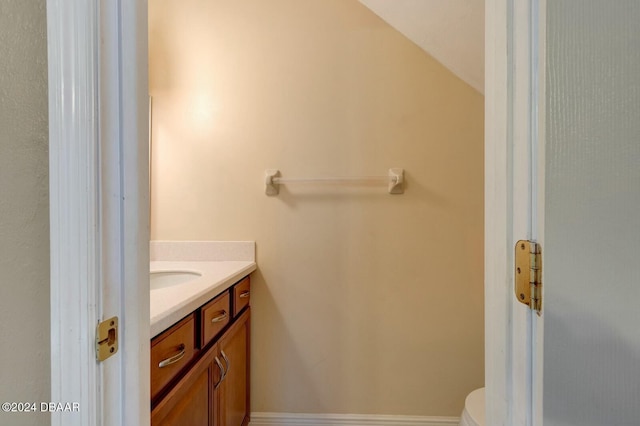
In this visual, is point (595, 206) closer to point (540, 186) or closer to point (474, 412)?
point (540, 186)

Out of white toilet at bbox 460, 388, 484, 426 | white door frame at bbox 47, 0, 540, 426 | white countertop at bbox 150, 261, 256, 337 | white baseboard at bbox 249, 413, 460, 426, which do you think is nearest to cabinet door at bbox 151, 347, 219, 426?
white countertop at bbox 150, 261, 256, 337

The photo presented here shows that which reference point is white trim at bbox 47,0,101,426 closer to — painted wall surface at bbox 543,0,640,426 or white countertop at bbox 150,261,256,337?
white countertop at bbox 150,261,256,337

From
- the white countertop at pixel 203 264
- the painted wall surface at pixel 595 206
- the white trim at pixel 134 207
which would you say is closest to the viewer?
the painted wall surface at pixel 595 206

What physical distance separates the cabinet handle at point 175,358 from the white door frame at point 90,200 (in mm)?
279

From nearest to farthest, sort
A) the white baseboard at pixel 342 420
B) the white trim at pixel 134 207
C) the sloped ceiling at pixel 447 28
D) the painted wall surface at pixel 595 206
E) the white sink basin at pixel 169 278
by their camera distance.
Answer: the painted wall surface at pixel 595 206, the white trim at pixel 134 207, the sloped ceiling at pixel 447 28, the white sink basin at pixel 169 278, the white baseboard at pixel 342 420

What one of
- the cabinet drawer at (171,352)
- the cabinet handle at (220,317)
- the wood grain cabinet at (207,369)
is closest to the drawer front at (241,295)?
the wood grain cabinet at (207,369)

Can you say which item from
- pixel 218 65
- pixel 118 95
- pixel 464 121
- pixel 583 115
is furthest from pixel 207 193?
pixel 583 115

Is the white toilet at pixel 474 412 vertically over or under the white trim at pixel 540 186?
under

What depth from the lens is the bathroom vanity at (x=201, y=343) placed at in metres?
0.69

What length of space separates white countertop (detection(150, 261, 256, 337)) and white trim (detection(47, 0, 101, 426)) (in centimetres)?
26

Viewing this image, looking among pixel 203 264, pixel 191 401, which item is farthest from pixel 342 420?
pixel 203 264

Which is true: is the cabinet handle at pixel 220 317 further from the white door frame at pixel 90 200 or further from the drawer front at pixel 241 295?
the white door frame at pixel 90 200

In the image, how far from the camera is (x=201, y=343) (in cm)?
89

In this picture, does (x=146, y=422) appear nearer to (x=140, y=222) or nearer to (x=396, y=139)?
(x=140, y=222)
